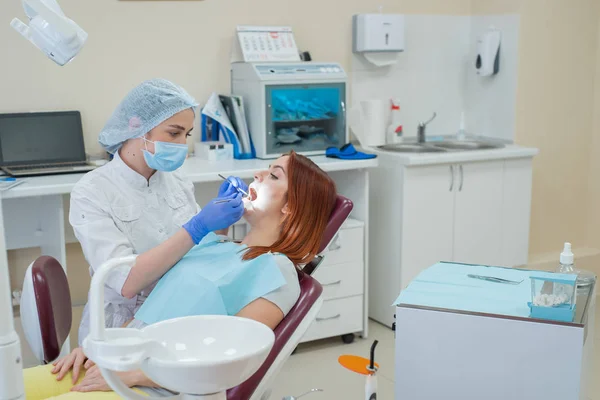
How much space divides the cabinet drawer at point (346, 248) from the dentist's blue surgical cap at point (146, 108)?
1454mm

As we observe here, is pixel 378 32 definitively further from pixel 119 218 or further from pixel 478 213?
pixel 119 218

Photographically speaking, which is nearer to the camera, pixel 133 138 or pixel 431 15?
pixel 133 138

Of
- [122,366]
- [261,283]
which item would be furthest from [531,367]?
[122,366]

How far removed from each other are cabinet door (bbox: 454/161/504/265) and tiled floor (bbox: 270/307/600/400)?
2.04 ft

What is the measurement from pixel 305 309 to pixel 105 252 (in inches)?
23.4

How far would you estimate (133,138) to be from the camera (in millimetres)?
2141

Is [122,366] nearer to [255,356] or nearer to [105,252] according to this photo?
[255,356]

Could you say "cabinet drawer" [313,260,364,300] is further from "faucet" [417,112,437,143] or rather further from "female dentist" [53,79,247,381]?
"female dentist" [53,79,247,381]

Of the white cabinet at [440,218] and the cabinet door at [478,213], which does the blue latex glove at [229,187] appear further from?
the cabinet door at [478,213]

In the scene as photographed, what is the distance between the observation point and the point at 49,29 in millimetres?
1408

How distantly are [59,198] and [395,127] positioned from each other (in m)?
1.92

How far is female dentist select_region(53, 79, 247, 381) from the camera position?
197 centimetres

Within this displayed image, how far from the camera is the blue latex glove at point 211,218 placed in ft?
6.30

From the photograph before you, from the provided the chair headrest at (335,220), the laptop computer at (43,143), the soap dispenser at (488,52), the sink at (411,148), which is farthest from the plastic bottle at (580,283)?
the soap dispenser at (488,52)
